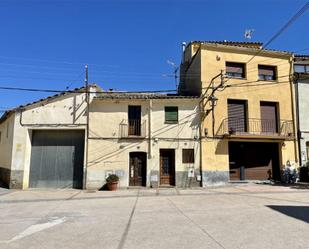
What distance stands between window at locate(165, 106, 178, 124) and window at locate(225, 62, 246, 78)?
4453 mm

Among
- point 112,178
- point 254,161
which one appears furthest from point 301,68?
point 112,178

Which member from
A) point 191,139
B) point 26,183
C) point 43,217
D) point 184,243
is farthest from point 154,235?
point 26,183

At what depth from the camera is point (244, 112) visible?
1983 centimetres

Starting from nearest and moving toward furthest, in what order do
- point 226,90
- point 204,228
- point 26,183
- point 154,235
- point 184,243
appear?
point 184,243 → point 154,235 → point 204,228 → point 26,183 → point 226,90

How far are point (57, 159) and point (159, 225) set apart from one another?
12713 mm

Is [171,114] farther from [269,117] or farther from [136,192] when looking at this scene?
[269,117]

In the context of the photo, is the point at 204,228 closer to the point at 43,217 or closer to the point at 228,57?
the point at 43,217

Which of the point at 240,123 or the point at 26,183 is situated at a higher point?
Result: the point at 240,123

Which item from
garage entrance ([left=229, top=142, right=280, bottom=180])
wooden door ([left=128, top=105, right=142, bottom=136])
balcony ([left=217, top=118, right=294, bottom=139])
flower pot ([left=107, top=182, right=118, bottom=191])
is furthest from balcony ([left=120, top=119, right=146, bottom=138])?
garage entrance ([left=229, top=142, right=280, bottom=180])

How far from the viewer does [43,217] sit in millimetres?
9188

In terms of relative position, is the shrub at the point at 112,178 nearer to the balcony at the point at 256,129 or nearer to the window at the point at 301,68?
the balcony at the point at 256,129

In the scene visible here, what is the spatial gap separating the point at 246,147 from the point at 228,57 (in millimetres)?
6118

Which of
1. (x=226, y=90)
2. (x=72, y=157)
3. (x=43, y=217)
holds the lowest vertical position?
(x=43, y=217)

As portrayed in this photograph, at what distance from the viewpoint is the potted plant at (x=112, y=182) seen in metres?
17.3
